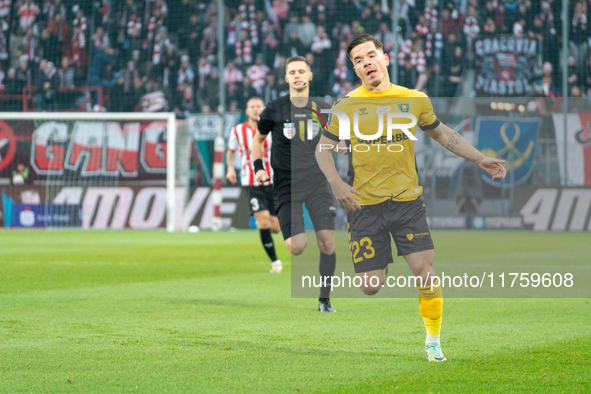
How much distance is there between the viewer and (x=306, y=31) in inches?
875

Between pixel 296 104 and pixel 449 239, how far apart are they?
30.3 feet

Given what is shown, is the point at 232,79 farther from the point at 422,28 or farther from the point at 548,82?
the point at 548,82

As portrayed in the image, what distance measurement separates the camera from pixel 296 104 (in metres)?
7.01

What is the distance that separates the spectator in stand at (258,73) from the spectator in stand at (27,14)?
7287mm

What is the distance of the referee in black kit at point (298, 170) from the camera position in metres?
6.75

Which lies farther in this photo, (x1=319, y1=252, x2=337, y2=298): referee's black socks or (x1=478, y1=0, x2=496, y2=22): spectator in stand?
(x1=478, y1=0, x2=496, y2=22): spectator in stand

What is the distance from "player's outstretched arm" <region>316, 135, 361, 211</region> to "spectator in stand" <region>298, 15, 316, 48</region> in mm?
17604

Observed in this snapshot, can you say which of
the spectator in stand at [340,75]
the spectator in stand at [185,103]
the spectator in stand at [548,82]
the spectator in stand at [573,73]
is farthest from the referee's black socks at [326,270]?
the spectator in stand at [340,75]

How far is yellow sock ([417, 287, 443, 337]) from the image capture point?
437 cm

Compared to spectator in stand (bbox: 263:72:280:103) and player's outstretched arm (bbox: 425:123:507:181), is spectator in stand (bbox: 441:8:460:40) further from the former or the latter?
player's outstretched arm (bbox: 425:123:507:181)

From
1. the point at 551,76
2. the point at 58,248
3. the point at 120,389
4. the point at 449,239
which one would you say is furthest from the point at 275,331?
the point at 551,76

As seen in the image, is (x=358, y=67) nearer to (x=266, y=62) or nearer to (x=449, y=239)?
(x=449, y=239)

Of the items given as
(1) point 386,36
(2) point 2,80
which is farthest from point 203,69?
(2) point 2,80

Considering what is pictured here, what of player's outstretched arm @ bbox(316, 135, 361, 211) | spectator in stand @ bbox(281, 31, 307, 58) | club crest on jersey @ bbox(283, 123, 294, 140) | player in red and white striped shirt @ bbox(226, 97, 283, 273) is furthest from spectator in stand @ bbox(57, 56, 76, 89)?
player's outstretched arm @ bbox(316, 135, 361, 211)
